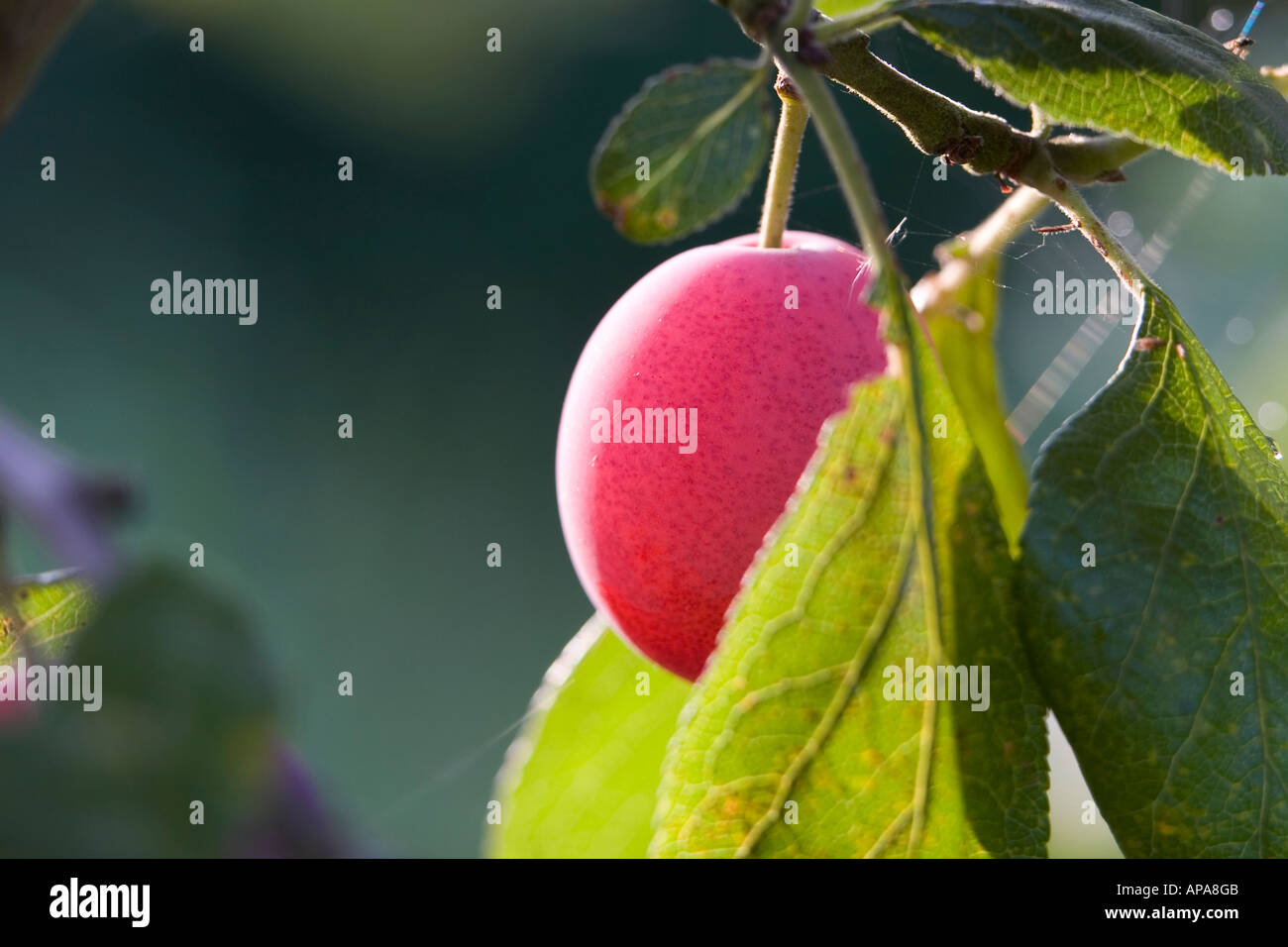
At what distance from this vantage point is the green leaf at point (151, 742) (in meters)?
0.21

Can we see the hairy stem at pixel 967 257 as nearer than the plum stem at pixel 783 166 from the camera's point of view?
No

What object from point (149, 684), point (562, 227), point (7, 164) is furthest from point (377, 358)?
point (149, 684)

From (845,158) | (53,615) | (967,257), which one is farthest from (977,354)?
(53,615)

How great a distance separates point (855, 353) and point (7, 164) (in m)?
2.61

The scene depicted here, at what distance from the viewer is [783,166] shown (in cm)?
52

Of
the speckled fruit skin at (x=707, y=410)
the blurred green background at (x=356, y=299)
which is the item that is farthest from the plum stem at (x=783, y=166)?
the blurred green background at (x=356, y=299)

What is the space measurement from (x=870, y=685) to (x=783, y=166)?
0.72 feet

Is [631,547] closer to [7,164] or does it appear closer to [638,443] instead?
[638,443]

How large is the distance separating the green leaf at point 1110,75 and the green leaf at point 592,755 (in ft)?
1.14

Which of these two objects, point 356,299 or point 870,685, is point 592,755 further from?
point 356,299

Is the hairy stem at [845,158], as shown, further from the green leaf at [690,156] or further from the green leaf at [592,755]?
the green leaf at [592,755]

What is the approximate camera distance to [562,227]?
2.63 m

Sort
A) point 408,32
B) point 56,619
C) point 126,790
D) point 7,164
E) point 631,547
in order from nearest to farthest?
point 126,790 → point 56,619 → point 631,547 → point 7,164 → point 408,32

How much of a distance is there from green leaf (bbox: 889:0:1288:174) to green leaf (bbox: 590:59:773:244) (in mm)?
69
